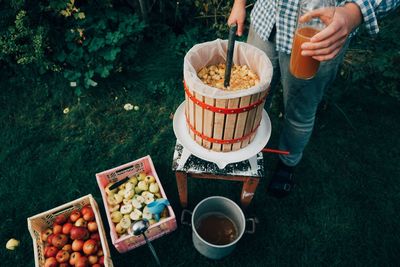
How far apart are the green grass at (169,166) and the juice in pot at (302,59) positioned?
1598mm

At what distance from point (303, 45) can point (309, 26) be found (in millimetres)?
179

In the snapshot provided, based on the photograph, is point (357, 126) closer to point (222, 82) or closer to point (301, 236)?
point (301, 236)

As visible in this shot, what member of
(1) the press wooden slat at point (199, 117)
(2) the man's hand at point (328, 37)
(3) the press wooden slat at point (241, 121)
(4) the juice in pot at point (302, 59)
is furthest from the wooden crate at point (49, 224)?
(2) the man's hand at point (328, 37)

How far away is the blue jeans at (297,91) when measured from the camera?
2004 millimetres

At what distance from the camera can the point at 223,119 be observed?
1731mm

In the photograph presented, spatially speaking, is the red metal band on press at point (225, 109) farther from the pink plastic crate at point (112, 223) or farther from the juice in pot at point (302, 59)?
the pink plastic crate at point (112, 223)

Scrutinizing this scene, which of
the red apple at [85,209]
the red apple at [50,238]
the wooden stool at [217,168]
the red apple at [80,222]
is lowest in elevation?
the red apple at [50,238]

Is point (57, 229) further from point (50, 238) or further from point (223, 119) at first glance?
point (223, 119)

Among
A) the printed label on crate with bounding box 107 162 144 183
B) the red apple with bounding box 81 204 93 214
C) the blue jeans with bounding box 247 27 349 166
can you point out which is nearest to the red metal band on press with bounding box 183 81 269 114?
the blue jeans with bounding box 247 27 349 166

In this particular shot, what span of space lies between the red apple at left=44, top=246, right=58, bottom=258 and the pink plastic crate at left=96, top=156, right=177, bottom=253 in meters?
0.45

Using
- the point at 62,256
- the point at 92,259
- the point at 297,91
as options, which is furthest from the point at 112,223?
the point at 297,91

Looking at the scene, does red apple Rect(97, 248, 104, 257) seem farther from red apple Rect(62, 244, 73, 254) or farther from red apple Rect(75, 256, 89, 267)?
red apple Rect(62, 244, 73, 254)

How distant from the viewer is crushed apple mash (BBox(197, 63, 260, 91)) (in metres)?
1.83

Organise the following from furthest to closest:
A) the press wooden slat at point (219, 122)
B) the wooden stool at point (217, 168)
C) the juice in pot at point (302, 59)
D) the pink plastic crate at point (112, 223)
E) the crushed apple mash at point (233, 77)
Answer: the pink plastic crate at point (112, 223), the wooden stool at point (217, 168), the crushed apple mash at point (233, 77), the press wooden slat at point (219, 122), the juice in pot at point (302, 59)
